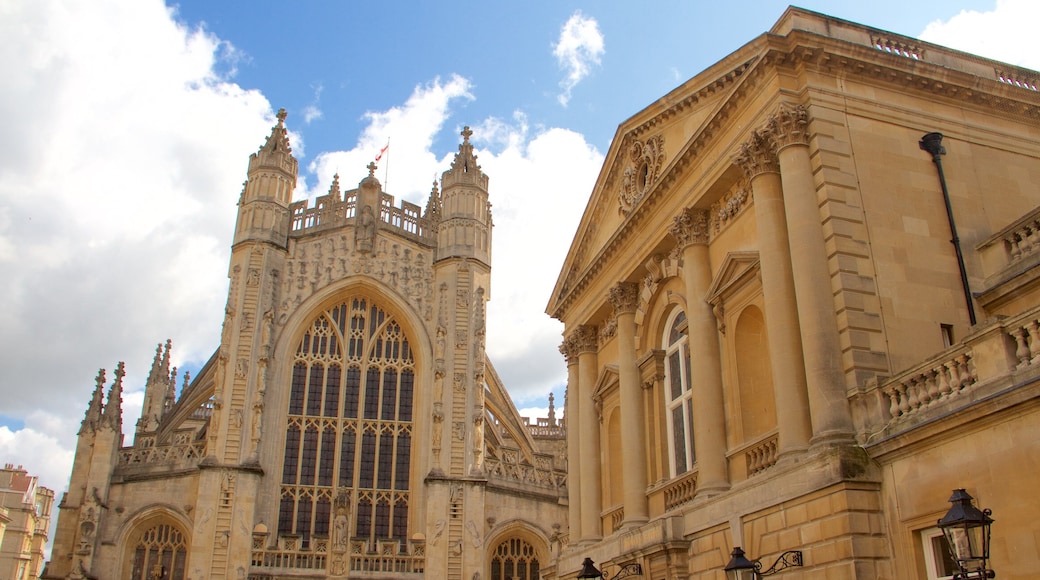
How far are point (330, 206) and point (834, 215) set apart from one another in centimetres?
2681

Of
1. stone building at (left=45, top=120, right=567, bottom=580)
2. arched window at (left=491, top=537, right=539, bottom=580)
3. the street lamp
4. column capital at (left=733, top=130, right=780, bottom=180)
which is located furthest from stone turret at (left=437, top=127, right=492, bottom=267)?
the street lamp

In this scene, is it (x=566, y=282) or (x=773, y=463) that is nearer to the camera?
(x=773, y=463)

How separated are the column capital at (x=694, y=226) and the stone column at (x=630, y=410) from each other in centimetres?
303

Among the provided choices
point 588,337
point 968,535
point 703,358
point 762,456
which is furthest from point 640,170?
point 968,535

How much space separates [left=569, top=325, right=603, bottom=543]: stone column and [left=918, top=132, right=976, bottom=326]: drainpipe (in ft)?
30.5

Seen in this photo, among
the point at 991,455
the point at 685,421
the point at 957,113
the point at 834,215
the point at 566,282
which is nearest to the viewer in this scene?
the point at 991,455

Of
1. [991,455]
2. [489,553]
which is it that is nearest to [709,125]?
[991,455]

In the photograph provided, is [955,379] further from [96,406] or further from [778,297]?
[96,406]

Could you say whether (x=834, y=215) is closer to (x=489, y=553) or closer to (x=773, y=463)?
(x=773, y=463)

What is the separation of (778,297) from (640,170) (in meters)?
6.96

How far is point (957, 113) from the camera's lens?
1450 cm

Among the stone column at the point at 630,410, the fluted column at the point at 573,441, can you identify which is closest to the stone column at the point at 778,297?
the stone column at the point at 630,410

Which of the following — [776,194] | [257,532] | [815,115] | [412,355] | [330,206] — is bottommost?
[257,532]

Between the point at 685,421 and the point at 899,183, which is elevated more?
the point at 899,183
